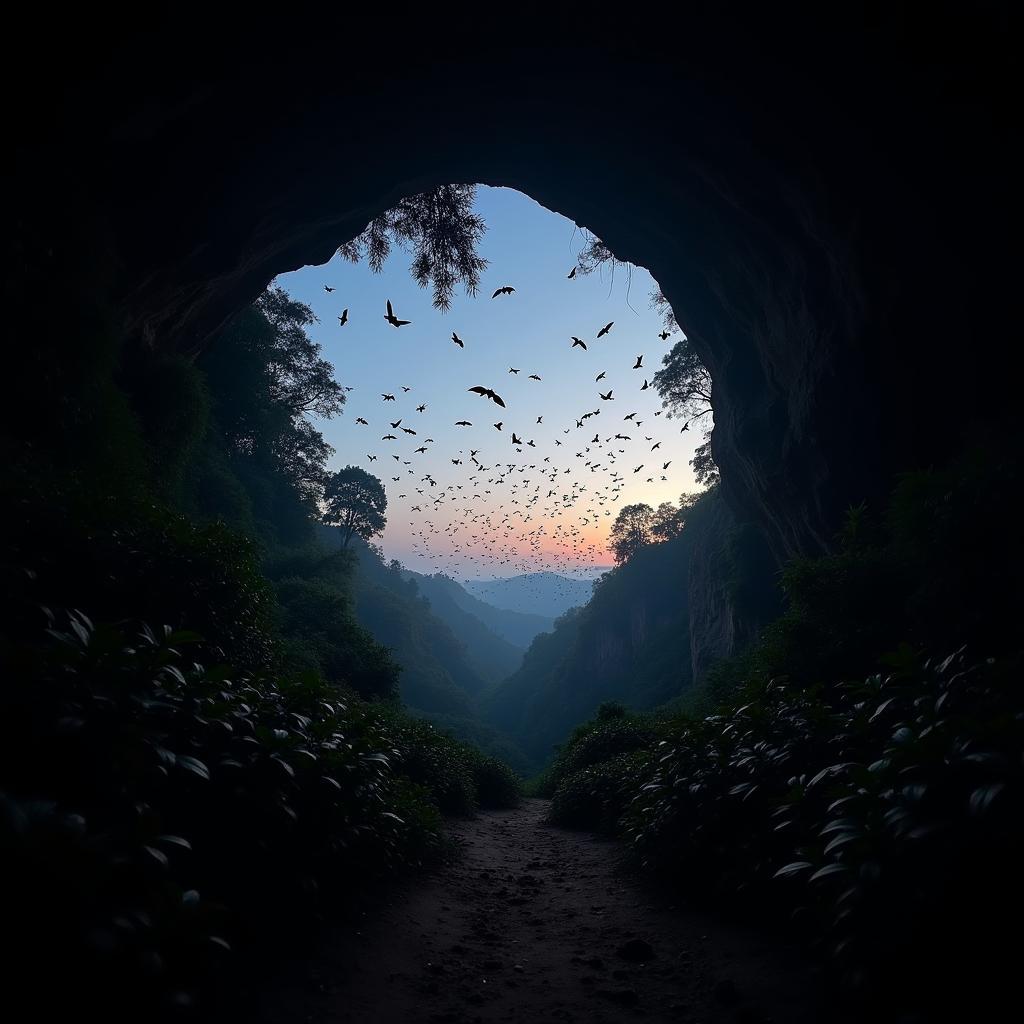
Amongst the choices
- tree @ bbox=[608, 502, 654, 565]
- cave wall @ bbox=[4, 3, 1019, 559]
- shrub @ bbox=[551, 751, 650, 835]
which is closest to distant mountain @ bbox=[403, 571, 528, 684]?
tree @ bbox=[608, 502, 654, 565]

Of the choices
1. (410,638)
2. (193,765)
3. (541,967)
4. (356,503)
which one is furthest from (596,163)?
(410,638)

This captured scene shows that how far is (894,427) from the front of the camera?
33.0ft

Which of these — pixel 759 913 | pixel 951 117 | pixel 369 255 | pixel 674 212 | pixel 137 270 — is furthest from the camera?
pixel 369 255

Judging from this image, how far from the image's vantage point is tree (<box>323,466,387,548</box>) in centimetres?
3938

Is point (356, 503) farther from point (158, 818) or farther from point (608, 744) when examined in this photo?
point (158, 818)

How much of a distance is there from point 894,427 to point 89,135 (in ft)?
45.6

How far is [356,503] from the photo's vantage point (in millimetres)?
39844

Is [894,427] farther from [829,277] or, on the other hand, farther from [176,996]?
[176,996]

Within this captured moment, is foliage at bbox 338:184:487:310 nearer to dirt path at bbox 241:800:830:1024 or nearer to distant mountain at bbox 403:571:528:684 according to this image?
dirt path at bbox 241:800:830:1024

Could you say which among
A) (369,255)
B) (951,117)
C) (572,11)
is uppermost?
(369,255)

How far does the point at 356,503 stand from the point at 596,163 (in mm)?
31854

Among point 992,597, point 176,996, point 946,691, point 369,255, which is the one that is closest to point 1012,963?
point 946,691

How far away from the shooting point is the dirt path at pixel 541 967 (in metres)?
2.82

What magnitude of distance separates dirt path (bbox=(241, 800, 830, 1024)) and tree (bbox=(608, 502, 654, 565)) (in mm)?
56440
